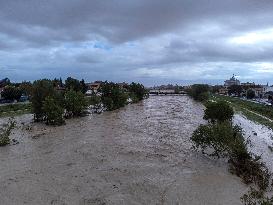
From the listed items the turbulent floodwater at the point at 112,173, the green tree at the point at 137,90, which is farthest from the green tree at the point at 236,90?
the turbulent floodwater at the point at 112,173

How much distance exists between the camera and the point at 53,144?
3550 cm

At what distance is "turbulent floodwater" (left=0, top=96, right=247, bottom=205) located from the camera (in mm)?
20391

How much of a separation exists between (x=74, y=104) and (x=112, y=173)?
123 ft

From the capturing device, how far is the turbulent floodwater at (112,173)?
66.9 ft

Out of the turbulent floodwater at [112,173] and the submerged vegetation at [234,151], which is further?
the submerged vegetation at [234,151]

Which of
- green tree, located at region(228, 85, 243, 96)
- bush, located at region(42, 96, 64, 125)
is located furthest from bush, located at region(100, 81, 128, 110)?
green tree, located at region(228, 85, 243, 96)

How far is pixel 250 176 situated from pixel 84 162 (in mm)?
10254

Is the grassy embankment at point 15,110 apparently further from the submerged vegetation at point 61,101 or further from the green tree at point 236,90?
the green tree at point 236,90

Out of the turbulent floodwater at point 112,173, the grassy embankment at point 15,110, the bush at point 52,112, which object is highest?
the bush at point 52,112

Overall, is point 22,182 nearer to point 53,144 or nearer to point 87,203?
point 87,203

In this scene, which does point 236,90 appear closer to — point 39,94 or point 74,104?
point 74,104

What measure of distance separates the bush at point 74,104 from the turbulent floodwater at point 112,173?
20447 mm

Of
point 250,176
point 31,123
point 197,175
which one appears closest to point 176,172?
point 197,175

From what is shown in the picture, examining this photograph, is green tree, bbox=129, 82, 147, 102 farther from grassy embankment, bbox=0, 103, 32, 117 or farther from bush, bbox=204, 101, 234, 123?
bush, bbox=204, 101, 234, 123
